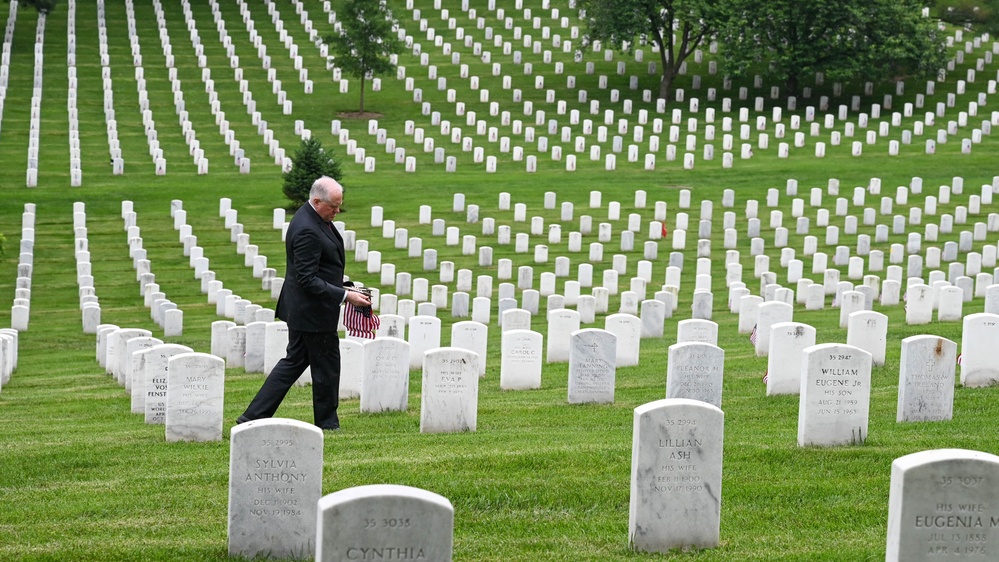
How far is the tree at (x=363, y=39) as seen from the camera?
160ft

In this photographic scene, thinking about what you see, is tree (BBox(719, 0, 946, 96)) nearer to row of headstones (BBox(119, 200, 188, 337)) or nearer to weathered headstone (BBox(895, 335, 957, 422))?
row of headstones (BBox(119, 200, 188, 337))

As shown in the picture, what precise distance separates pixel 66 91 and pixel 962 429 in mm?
44705

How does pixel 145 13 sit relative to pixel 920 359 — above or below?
above

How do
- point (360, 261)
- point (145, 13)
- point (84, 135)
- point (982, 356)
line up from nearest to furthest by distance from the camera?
point (982, 356) < point (360, 261) < point (84, 135) < point (145, 13)

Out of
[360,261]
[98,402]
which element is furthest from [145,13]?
[98,402]

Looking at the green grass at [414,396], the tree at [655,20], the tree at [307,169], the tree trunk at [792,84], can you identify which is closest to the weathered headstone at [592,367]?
the green grass at [414,396]

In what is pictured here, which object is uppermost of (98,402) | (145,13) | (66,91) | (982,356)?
(145,13)

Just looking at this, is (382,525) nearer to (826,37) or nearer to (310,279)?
(310,279)

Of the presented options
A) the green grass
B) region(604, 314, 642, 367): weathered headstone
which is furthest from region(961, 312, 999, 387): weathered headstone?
region(604, 314, 642, 367): weathered headstone

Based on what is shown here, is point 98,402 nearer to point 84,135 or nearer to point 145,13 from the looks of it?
point 84,135

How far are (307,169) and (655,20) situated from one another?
2132 centimetres

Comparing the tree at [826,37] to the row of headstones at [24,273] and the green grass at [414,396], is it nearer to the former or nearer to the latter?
the green grass at [414,396]

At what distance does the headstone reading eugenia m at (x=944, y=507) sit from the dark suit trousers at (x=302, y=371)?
5.52 meters

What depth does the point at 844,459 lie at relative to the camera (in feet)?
36.5
